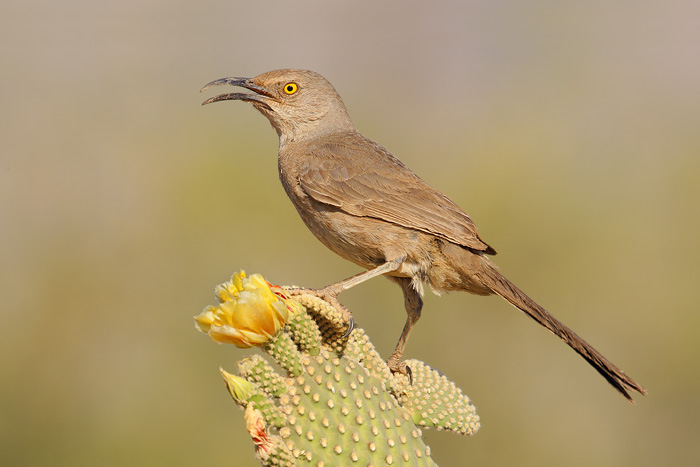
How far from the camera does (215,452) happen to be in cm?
782

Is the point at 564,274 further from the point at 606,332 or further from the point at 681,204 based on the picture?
the point at 681,204

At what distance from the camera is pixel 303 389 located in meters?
2.68

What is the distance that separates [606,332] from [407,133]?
4882 mm

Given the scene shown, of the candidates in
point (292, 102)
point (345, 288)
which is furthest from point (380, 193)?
point (292, 102)

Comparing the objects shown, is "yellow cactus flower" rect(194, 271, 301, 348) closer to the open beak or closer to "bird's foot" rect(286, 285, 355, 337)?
"bird's foot" rect(286, 285, 355, 337)

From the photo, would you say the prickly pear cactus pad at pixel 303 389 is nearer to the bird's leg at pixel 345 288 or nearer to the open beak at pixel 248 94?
the bird's leg at pixel 345 288

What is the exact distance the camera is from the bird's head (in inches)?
200

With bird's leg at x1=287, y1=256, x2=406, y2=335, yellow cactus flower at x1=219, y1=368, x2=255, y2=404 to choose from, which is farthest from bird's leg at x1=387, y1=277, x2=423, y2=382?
yellow cactus flower at x1=219, y1=368, x2=255, y2=404

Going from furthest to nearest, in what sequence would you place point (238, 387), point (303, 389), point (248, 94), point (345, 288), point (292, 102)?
point (292, 102) < point (248, 94) < point (345, 288) < point (303, 389) < point (238, 387)

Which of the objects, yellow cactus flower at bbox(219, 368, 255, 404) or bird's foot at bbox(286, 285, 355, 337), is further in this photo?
bird's foot at bbox(286, 285, 355, 337)

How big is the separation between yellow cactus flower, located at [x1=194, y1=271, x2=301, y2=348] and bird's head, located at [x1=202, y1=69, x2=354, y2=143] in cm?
252

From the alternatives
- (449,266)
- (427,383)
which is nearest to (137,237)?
(449,266)

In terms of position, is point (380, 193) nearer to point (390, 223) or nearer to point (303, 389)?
point (390, 223)

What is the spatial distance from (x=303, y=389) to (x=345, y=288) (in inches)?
48.8
